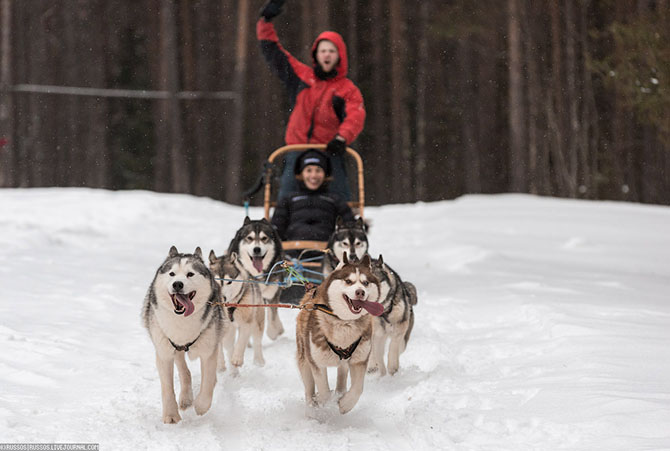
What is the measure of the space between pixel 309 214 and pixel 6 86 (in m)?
12.9

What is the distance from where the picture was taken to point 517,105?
55.4ft

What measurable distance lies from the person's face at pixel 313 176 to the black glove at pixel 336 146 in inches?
7.3

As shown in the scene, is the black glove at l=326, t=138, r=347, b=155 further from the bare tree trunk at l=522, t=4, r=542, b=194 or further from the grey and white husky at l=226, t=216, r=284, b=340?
the bare tree trunk at l=522, t=4, r=542, b=194

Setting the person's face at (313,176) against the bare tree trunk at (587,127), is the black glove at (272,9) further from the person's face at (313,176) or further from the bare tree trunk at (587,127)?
the bare tree trunk at (587,127)

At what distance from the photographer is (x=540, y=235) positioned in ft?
34.7

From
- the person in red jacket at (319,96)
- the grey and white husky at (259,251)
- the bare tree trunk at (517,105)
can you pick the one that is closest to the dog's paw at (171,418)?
the grey and white husky at (259,251)

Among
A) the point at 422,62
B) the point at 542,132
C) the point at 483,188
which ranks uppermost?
the point at 422,62

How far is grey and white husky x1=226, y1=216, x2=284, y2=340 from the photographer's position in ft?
16.5

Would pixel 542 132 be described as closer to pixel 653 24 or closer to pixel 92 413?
pixel 653 24

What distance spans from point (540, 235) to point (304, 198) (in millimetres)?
5338

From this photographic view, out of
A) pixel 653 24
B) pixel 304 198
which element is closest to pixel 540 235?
pixel 653 24

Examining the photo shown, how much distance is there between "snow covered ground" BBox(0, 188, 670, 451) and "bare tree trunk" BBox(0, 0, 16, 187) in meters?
8.47

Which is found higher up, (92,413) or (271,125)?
(271,125)

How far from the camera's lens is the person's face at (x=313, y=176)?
249 inches
